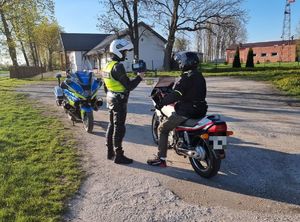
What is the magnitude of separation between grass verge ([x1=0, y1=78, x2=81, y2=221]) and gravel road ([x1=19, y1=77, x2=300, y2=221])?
221mm

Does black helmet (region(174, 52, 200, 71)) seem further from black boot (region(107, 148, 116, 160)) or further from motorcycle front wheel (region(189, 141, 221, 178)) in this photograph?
black boot (region(107, 148, 116, 160))

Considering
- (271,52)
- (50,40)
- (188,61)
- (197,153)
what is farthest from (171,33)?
(271,52)

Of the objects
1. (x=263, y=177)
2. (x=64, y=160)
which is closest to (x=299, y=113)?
(x=263, y=177)

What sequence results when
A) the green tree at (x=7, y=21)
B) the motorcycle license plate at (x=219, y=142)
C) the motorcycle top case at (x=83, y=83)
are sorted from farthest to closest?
the green tree at (x=7, y=21) < the motorcycle top case at (x=83, y=83) < the motorcycle license plate at (x=219, y=142)

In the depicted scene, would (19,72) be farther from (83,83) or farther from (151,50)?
(83,83)

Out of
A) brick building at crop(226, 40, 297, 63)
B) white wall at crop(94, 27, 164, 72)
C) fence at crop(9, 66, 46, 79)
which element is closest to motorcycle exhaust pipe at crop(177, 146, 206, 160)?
fence at crop(9, 66, 46, 79)

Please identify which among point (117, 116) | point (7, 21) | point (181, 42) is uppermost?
point (7, 21)

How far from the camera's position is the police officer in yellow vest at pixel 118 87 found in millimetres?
5523

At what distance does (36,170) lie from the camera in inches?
209

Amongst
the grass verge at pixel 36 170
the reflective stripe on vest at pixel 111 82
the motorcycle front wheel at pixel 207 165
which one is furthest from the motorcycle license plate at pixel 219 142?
the grass verge at pixel 36 170

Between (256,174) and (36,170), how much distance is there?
10.9 feet

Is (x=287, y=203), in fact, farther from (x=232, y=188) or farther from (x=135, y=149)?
(x=135, y=149)

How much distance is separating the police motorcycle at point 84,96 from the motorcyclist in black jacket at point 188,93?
3.05 meters

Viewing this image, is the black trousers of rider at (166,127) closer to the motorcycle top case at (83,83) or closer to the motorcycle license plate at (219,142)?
the motorcycle license plate at (219,142)
